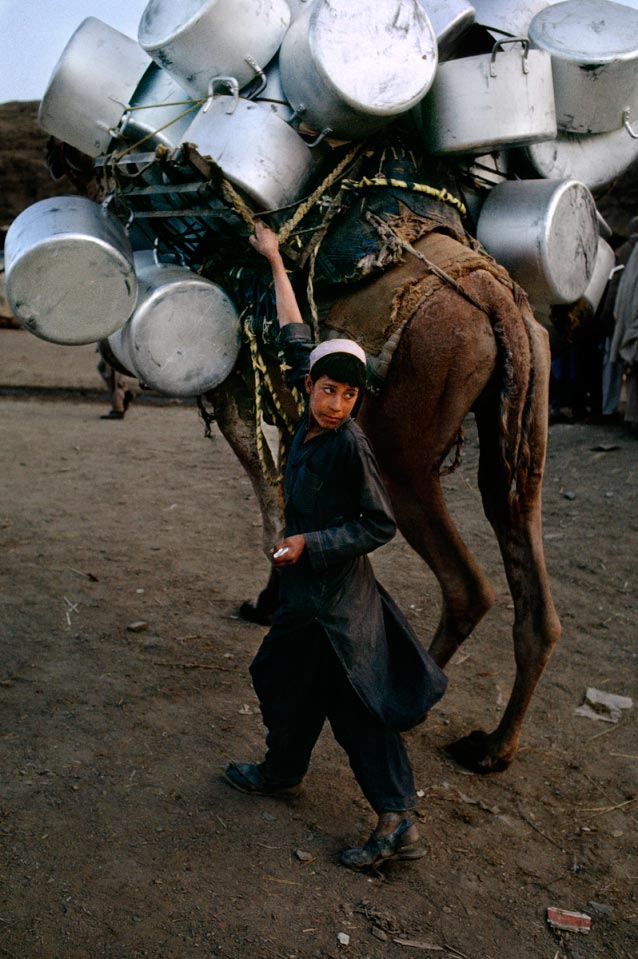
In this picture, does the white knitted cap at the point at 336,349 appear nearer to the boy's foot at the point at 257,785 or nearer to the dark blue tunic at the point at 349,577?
the dark blue tunic at the point at 349,577

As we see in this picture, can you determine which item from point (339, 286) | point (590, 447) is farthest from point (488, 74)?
point (590, 447)

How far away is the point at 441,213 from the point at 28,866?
2313mm

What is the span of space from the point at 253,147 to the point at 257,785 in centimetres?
196

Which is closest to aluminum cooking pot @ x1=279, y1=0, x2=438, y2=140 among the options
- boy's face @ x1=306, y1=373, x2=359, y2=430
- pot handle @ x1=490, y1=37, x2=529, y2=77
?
pot handle @ x1=490, y1=37, x2=529, y2=77

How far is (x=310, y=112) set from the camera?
106 inches

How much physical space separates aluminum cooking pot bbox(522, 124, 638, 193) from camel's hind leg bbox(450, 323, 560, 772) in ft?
2.77

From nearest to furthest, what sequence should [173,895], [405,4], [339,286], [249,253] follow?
[173,895]
[405,4]
[339,286]
[249,253]

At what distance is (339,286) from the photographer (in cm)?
285

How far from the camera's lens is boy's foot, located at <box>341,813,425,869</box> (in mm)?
2277

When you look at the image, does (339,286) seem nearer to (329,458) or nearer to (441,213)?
(441,213)

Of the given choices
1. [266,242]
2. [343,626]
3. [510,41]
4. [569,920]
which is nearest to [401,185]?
[266,242]

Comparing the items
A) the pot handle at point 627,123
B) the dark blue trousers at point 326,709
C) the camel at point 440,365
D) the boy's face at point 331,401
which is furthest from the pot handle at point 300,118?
the dark blue trousers at point 326,709

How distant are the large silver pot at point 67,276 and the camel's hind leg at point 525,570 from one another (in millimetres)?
1274

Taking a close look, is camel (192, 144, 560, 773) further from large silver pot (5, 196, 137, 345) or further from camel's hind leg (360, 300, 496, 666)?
large silver pot (5, 196, 137, 345)
